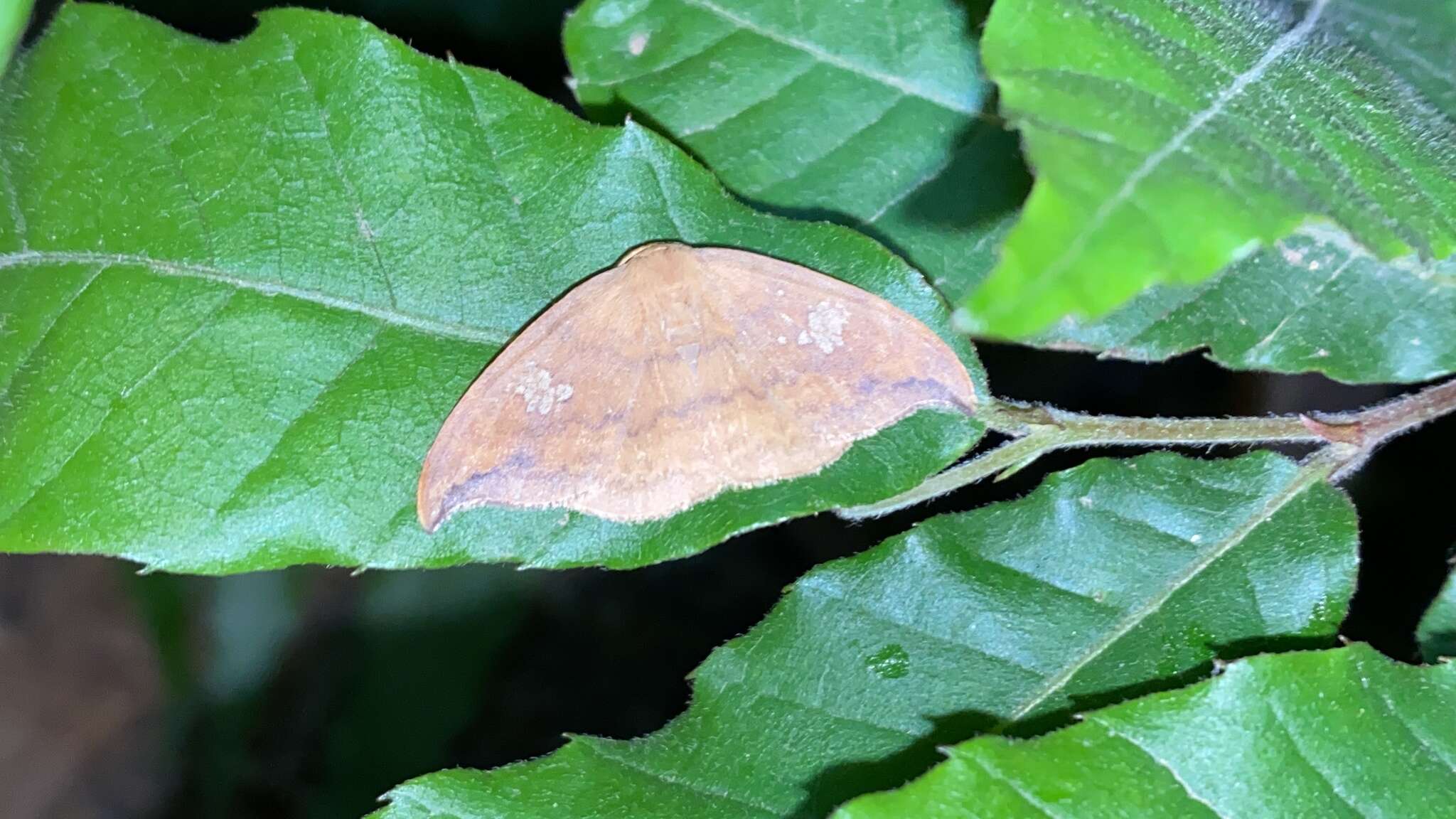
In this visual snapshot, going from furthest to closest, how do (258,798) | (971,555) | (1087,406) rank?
1. (258,798)
2. (1087,406)
3. (971,555)

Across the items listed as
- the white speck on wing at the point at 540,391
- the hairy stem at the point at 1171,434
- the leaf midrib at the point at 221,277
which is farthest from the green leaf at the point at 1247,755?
the leaf midrib at the point at 221,277

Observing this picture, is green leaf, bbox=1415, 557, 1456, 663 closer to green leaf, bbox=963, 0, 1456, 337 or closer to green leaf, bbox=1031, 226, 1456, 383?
green leaf, bbox=1031, 226, 1456, 383

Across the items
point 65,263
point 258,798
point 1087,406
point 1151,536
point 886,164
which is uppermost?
point 886,164

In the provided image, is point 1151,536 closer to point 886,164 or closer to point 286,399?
point 886,164

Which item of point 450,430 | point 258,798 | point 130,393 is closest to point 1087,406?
point 450,430

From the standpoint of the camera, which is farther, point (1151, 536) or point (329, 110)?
point (1151, 536)

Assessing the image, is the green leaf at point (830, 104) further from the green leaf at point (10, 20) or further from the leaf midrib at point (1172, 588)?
the green leaf at point (10, 20)

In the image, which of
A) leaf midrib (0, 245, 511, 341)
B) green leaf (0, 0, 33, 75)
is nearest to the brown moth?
leaf midrib (0, 245, 511, 341)
